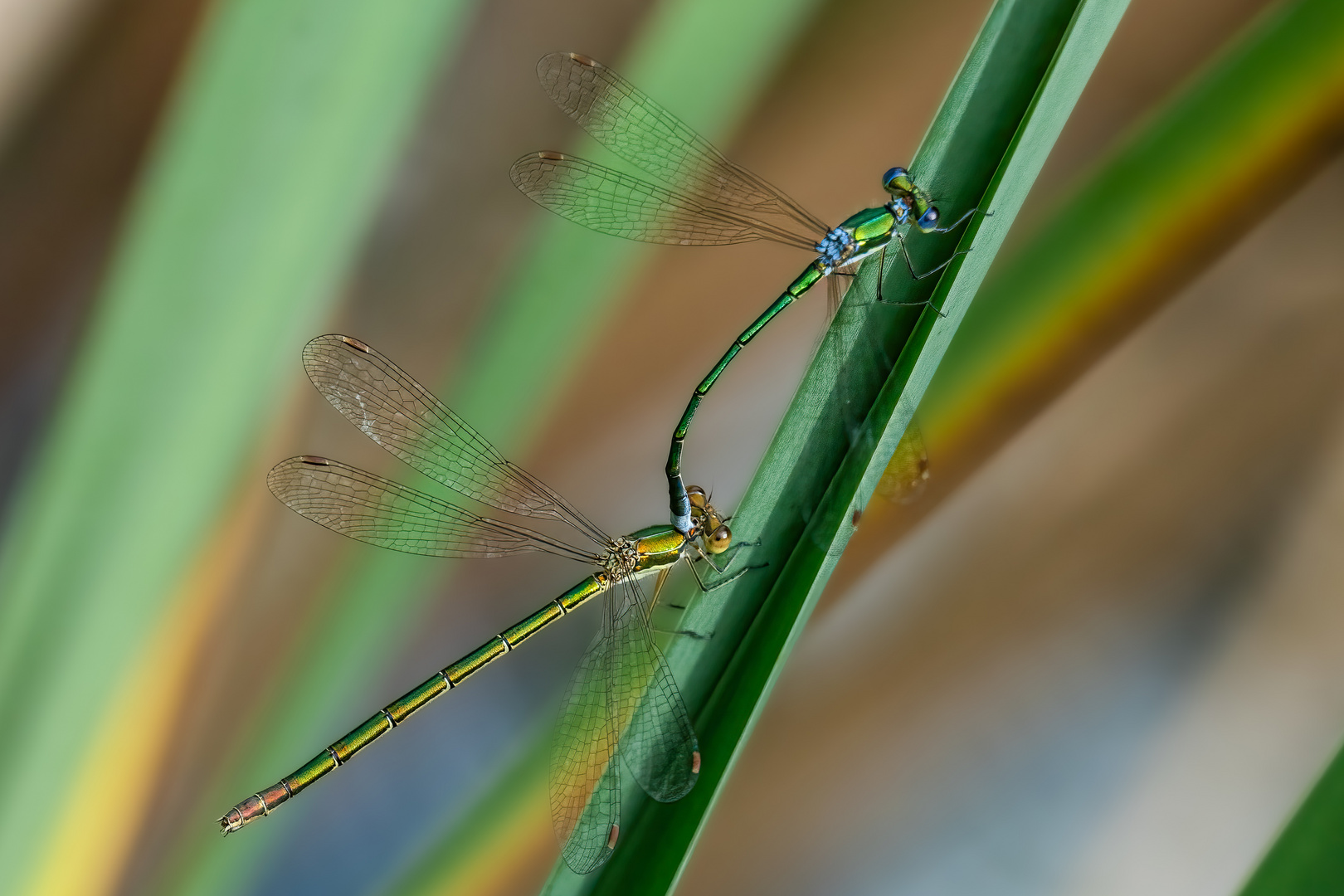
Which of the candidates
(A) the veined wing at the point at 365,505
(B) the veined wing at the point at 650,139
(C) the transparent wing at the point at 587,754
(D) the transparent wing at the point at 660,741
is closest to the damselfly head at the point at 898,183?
(B) the veined wing at the point at 650,139

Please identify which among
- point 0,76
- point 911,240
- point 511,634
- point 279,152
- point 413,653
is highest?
point 0,76

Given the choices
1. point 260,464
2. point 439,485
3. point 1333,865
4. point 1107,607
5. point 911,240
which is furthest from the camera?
point 260,464

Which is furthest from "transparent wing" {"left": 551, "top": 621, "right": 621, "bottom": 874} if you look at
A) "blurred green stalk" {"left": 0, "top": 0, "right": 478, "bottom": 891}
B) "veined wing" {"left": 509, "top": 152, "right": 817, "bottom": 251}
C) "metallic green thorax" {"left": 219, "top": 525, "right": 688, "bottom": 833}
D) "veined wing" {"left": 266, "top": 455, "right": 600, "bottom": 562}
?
"veined wing" {"left": 509, "top": 152, "right": 817, "bottom": 251}

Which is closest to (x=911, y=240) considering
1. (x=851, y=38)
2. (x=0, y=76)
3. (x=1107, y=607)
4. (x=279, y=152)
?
(x=279, y=152)

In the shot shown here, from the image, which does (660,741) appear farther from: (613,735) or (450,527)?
(450,527)

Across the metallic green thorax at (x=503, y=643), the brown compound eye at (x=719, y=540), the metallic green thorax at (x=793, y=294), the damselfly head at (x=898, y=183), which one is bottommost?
the metallic green thorax at (x=503, y=643)

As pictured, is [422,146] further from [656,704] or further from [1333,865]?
[1333,865]

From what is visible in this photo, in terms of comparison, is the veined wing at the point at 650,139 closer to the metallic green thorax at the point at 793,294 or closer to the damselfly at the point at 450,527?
the metallic green thorax at the point at 793,294
